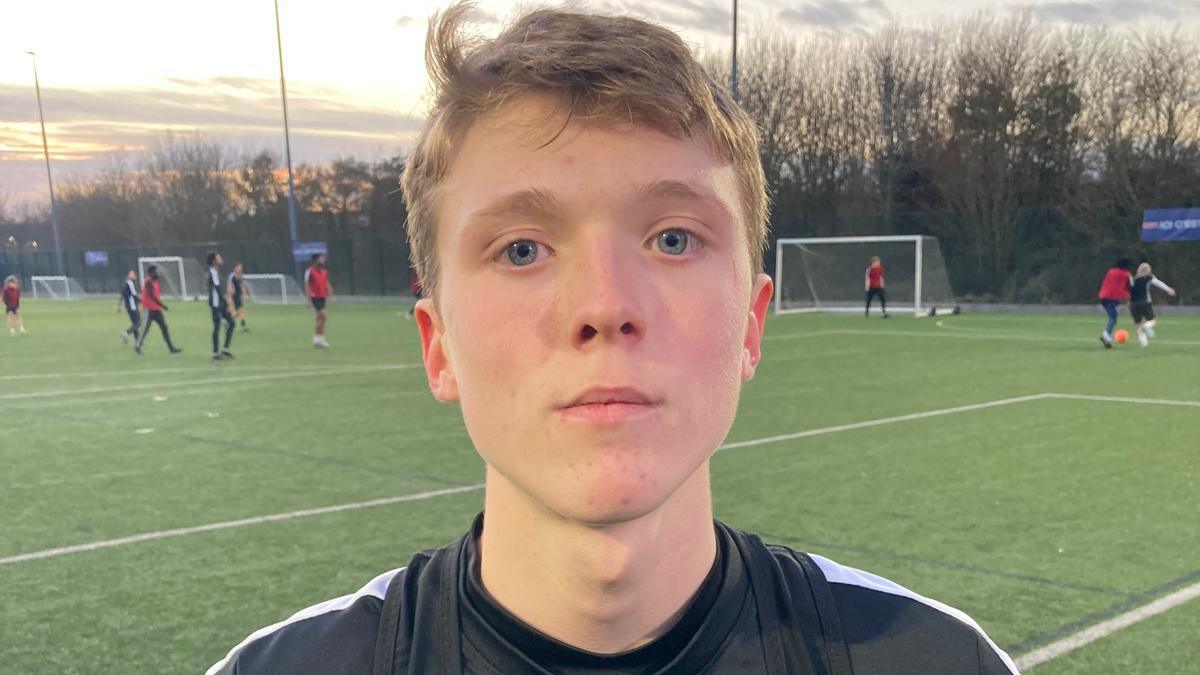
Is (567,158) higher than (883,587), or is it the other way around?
(567,158)

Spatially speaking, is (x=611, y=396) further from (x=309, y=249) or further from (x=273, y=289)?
(x=309, y=249)

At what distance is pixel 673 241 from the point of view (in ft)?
4.30

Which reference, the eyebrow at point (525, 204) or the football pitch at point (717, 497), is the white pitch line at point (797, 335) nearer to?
the football pitch at point (717, 497)

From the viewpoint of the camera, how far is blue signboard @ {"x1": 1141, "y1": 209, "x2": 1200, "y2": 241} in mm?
30109

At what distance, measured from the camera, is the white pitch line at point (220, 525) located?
6.25 m

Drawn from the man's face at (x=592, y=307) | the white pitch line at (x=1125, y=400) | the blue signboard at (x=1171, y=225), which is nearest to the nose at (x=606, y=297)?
the man's face at (x=592, y=307)

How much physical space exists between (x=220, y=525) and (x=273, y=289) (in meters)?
46.6

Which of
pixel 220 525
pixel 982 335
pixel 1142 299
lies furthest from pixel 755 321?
pixel 982 335

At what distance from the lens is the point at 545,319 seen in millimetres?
1247

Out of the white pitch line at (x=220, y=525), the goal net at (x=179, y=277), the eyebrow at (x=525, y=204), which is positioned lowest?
the goal net at (x=179, y=277)

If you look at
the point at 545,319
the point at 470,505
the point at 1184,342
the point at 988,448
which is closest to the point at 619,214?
the point at 545,319

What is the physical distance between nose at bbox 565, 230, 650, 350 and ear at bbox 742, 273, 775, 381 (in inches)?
11.5

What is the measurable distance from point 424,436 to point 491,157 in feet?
29.8

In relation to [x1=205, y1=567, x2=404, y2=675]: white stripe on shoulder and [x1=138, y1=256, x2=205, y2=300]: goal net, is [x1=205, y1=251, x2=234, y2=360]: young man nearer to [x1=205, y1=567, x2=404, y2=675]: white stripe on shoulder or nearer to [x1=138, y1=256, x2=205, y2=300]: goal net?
[x1=205, y1=567, x2=404, y2=675]: white stripe on shoulder
